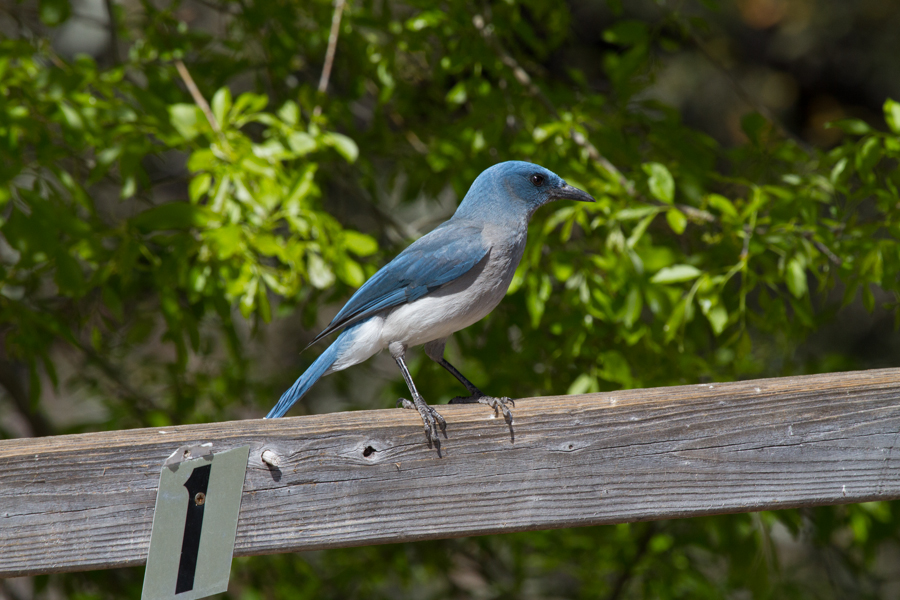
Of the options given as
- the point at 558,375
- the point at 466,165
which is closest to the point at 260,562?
the point at 558,375

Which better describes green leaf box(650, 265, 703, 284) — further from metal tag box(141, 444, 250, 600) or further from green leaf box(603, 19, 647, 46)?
metal tag box(141, 444, 250, 600)

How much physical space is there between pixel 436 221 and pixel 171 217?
6.79 ft

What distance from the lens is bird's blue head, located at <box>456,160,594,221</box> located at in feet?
10.1

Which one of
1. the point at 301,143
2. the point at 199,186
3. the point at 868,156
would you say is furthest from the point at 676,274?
the point at 199,186

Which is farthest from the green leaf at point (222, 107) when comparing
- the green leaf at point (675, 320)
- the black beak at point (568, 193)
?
the green leaf at point (675, 320)

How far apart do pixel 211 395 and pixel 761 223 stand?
3.14 metres

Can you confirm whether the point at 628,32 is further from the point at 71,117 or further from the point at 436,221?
the point at 71,117

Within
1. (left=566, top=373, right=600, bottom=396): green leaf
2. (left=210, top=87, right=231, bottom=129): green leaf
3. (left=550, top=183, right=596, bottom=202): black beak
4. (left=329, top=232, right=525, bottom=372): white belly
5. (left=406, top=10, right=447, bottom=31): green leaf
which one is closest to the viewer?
(left=329, top=232, right=525, bottom=372): white belly

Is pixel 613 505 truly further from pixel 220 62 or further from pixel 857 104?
pixel 857 104

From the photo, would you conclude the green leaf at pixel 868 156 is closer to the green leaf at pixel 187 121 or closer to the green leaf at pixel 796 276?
the green leaf at pixel 796 276

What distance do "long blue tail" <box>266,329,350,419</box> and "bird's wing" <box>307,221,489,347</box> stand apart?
0.22 ft

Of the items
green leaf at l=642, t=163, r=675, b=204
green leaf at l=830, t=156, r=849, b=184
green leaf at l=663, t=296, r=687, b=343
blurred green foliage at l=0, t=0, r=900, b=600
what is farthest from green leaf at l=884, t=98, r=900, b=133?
green leaf at l=663, t=296, r=687, b=343

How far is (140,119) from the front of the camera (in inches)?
124

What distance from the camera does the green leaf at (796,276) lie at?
294cm
